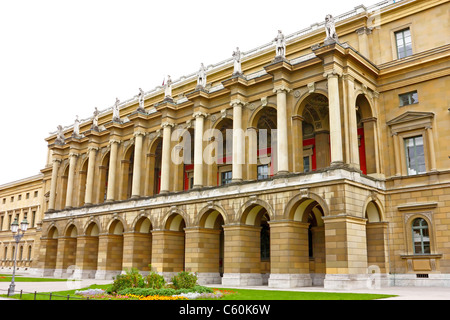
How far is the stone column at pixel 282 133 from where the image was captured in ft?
115

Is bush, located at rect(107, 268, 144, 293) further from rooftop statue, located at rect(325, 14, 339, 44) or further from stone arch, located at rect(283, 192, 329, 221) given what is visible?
rooftop statue, located at rect(325, 14, 339, 44)

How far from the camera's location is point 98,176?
5438cm

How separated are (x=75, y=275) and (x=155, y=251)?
13.3m

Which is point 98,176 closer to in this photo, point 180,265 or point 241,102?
point 180,265

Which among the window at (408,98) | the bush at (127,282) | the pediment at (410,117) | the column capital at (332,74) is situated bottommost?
the bush at (127,282)

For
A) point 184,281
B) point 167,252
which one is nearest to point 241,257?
point 167,252

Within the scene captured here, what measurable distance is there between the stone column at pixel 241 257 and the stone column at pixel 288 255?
318 cm

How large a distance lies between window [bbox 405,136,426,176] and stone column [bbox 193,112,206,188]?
17.7 meters

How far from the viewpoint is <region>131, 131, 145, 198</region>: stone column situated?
47.5 metres

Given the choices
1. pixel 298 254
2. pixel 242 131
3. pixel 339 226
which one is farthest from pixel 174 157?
pixel 339 226

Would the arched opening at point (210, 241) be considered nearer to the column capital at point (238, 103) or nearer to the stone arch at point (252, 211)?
the stone arch at point (252, 211)

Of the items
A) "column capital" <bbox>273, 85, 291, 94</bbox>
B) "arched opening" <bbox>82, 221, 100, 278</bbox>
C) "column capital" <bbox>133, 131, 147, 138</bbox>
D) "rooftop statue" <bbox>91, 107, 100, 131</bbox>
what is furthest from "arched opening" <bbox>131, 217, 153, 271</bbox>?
"column capital" <bbox>273, 85, 291, 94</bbox>

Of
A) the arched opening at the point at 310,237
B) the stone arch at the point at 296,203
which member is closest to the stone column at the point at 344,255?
the stone arch at the point at 296,203
